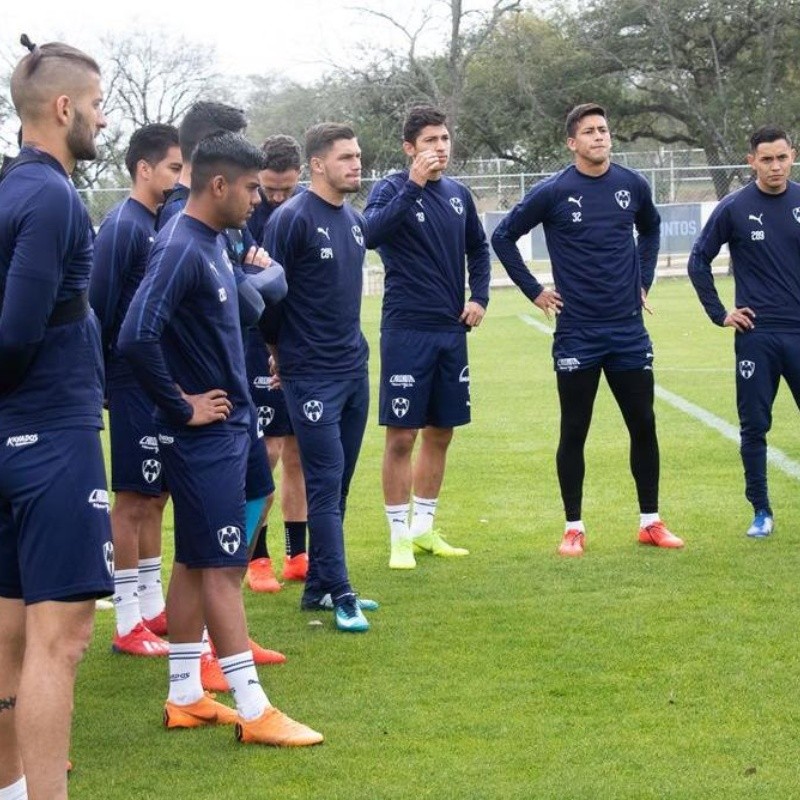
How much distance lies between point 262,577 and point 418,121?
8.46 feet

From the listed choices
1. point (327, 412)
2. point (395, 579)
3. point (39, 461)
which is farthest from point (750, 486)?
point (39, 461)

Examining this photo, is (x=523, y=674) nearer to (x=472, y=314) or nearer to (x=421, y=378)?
(x=421, y=378)

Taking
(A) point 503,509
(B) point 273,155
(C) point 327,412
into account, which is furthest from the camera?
(A) point 503,509

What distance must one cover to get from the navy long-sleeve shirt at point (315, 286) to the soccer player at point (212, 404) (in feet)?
5.45

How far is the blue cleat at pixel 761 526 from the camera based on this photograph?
8.20 metres

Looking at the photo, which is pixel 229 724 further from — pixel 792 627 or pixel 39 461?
pixel 792 627

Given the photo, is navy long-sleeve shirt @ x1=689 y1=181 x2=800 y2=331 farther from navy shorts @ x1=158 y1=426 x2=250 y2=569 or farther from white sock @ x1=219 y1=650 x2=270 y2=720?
white sock @ x1=219 y1=650 x2=270 y2=720

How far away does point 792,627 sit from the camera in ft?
20.7

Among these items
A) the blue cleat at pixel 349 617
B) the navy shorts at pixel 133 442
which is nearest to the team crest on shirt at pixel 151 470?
the navy shorts at pixel 133 442

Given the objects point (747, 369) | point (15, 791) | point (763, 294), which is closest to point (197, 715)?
point (15, 791)

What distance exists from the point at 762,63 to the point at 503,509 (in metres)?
42.3

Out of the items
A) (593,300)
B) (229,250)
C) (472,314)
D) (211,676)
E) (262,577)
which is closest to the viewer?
(229,250)

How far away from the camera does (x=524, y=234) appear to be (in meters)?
8.41

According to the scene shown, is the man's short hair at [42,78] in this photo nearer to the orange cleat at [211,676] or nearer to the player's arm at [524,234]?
the orange cleat at [211,676]
